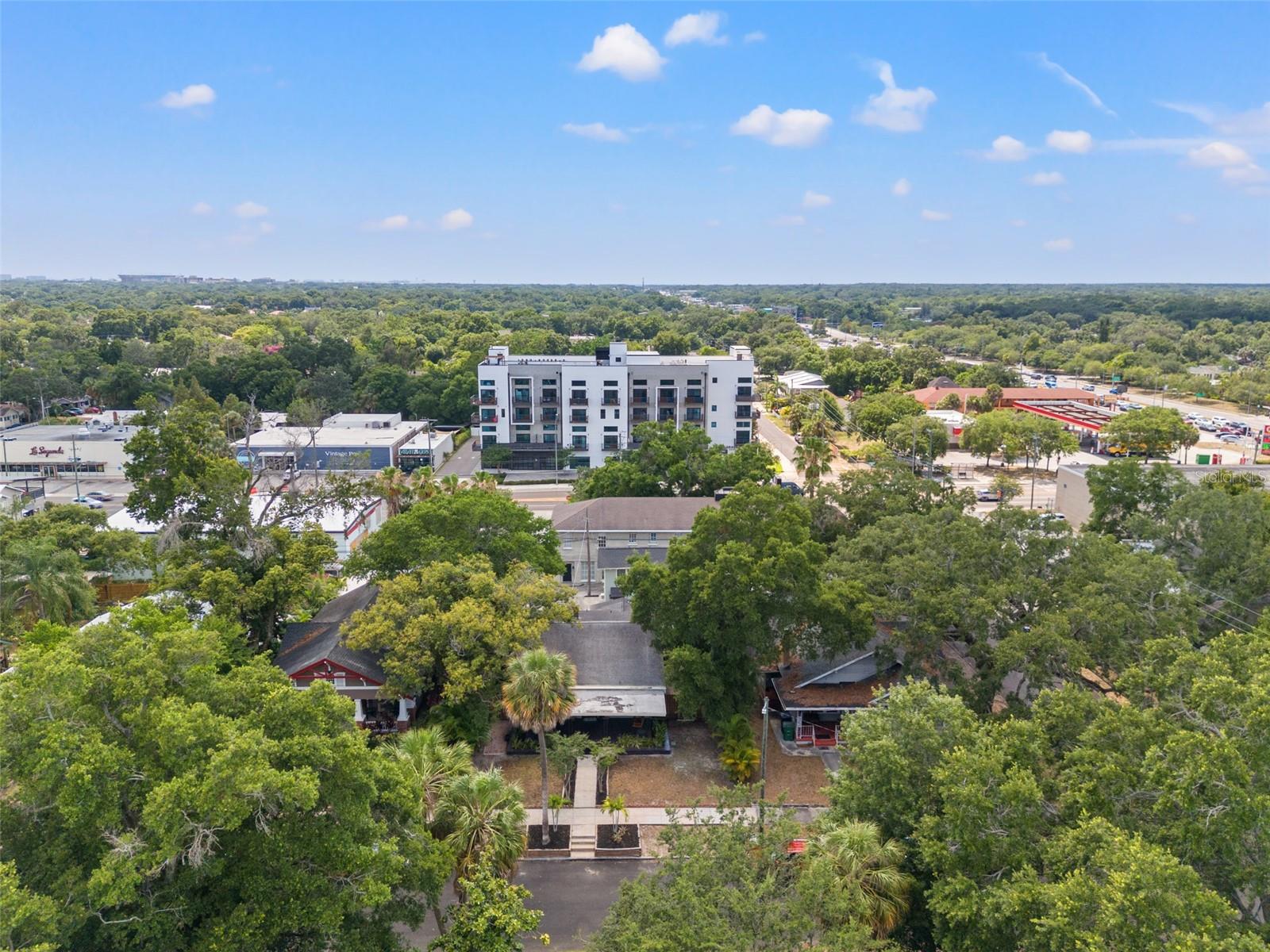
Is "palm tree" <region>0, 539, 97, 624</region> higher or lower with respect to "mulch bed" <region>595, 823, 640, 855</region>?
higher

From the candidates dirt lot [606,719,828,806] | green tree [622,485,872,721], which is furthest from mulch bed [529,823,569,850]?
green tree [622,485,872,721]

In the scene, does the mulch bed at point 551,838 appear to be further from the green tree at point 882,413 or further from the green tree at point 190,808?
the green tree at point 882,413

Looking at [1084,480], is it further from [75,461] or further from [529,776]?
[75,461]

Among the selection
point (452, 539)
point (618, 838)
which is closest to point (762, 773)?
→ point (618, 838)

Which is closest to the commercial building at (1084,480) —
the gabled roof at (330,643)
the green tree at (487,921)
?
the gabled roof at (330,643)

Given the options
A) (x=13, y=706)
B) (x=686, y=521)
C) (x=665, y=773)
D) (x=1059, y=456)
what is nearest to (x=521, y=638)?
(x=665, y=773)

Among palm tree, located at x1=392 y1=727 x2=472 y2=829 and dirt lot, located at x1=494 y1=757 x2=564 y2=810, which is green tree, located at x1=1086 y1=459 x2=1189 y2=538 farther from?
palm tree, located at x1=392 y1=727 x2=472 y2=829
